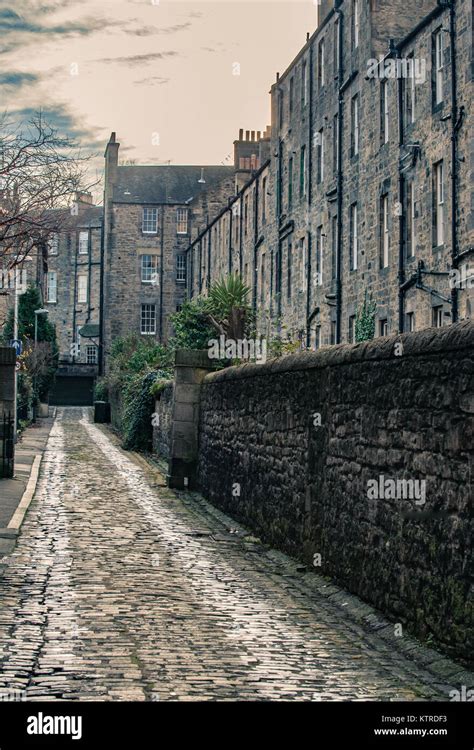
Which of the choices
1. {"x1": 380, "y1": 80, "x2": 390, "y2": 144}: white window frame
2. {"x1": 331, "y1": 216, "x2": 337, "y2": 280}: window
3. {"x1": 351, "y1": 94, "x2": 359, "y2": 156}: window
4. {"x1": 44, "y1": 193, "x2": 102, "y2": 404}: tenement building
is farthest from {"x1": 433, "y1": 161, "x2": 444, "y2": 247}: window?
{"x1": 44, "y1": 193, "x2": 102, "y2": 404}: tenement building

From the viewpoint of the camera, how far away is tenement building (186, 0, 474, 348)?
23.5 meters

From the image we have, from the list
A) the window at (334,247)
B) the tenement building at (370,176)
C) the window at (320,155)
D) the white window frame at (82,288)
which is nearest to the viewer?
the tenement building at (370,176)

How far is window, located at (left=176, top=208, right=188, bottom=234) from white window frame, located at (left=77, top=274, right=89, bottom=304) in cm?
1340

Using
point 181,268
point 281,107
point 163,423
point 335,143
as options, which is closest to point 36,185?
point 163,423

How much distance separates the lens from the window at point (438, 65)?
81.1 ft

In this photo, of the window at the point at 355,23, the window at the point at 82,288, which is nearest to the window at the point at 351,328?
the window at the point at 355,23

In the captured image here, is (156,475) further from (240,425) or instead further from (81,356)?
(81,356)

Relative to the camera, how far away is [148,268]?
2753 inches

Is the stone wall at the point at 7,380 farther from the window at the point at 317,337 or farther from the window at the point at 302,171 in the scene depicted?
the window at the point at 302,171

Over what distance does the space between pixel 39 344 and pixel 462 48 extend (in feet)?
116

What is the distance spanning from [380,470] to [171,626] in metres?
2.21

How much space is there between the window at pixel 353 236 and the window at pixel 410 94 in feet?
15.5

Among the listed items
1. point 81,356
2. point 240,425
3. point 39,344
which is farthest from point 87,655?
point 81,356

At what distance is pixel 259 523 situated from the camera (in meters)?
13.6
